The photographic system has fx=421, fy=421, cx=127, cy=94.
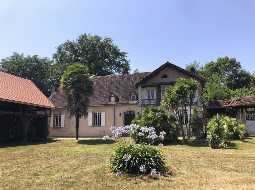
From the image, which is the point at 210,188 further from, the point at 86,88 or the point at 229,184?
the point at 86,88

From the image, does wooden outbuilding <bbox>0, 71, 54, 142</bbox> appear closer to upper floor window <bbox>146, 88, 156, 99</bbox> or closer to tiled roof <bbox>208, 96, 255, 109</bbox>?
upper floor window <bbox>146, 88, 156, 99</bbox>

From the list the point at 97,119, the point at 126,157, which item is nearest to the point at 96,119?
the point at 97,119

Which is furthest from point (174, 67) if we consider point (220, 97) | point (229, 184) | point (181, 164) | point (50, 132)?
point (229, 184)

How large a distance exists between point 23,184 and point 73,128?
99.2 ft

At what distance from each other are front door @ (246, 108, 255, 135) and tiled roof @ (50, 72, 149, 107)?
10.9 meters

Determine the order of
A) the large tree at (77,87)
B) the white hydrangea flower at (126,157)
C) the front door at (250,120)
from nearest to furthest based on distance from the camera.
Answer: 1. the white hydrangea flower at (126,157)
2. the large tree at (77,87)
3. the front door at (250,120)

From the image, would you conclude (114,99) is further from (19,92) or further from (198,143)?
(198,143)

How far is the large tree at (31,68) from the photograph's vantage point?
219ft

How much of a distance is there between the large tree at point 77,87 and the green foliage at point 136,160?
18.4 meters

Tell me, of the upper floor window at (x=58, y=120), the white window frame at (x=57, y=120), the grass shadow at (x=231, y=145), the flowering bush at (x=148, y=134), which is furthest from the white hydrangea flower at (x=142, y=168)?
the white window frame at (x=57, y=120)

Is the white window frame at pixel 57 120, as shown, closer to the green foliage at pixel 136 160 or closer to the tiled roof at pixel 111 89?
the tiled roof at pixel 111 89

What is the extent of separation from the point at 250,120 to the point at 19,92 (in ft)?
63.3

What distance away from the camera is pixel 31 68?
6838 centimetres

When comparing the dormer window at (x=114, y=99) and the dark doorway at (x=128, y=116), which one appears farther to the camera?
the dormer window at (x=114, y=99)
